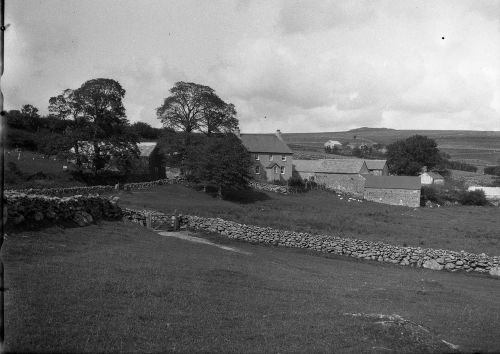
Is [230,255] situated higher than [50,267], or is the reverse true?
[50,267]

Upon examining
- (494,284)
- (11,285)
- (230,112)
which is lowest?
(494,284)

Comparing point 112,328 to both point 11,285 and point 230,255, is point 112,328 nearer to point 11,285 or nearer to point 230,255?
point 11,285

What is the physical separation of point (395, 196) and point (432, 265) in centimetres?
5475

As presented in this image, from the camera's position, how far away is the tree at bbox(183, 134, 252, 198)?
58.3m

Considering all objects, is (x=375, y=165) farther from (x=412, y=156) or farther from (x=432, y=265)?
(x=432, y=265)

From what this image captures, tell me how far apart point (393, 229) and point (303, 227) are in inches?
366

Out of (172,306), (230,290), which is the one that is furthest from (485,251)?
(172,306)

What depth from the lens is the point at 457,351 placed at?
9.99 m

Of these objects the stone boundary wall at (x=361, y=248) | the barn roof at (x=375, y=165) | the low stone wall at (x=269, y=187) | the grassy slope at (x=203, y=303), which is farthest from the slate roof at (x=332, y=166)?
the grassy slope at (x=203, y=303)

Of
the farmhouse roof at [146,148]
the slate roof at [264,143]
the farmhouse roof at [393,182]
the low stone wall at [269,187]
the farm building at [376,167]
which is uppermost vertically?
the slate roof at [264,143]

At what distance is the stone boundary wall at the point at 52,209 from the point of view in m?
19.9

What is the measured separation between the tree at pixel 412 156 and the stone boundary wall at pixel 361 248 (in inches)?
3463

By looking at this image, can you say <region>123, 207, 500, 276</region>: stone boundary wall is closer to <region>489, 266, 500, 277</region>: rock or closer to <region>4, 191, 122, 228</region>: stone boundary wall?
<region>489, 266, 500, 277</region>: rock

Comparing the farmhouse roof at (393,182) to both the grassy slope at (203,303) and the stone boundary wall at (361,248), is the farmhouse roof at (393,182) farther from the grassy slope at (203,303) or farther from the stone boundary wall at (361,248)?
the grassy slope at (203,303)
